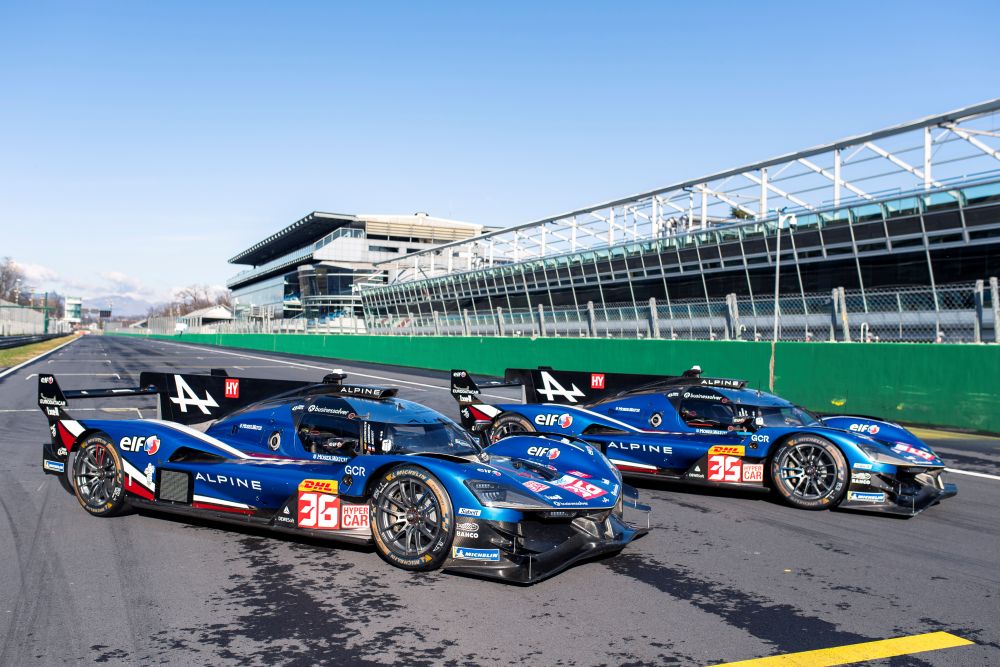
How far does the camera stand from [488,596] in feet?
16.5

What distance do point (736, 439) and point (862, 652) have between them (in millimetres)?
4110

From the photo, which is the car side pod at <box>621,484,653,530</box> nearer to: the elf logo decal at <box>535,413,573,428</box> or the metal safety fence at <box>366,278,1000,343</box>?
the elf logo decal at <box>535,413,573,428</box>

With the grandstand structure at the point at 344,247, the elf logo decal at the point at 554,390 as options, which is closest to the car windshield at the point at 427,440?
the elf logo decal at the point at 554,390

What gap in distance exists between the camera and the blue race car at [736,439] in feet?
24.9

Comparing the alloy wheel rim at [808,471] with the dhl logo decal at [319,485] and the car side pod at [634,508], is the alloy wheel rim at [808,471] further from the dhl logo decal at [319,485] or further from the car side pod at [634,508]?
the dhl logo decal at [319,485]

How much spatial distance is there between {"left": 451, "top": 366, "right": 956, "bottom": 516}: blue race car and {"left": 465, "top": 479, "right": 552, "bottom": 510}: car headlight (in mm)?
3439

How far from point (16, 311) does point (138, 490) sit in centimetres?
11328

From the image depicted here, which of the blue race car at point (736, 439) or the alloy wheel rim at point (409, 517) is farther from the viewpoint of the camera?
the blue race car at point (736, 439)

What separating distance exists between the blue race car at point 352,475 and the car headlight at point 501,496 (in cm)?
1

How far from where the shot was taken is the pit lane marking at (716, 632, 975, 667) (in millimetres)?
3990

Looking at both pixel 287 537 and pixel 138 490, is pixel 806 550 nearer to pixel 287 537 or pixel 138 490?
pixel 287 537

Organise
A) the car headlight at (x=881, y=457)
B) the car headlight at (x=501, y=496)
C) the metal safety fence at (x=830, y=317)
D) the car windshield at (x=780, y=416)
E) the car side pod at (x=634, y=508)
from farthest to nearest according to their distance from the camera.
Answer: the metal safety fence at (x=830, y=317)
the car windshield at (x=780, y=416)
the car headlight at (x=881, y=457)
the car side pod at (x=634, y=508)
the car headlight at (x=501, y=496)

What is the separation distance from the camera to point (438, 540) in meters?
5.33

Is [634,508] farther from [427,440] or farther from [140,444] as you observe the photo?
[140,444]
